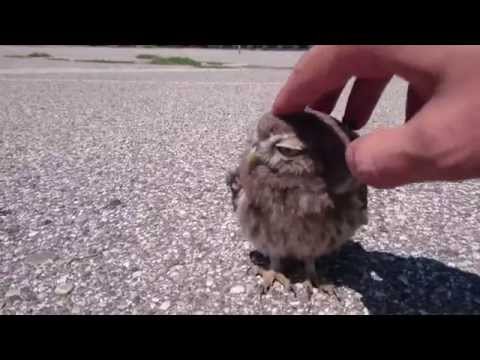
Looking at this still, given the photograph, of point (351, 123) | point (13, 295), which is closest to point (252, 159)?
point (351, 123)

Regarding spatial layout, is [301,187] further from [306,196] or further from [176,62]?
[176,62]

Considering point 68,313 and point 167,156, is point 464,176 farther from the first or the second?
point 167,156

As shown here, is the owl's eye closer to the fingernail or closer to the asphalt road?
the fingernail

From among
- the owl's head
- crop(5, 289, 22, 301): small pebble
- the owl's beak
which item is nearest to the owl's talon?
the owl's head

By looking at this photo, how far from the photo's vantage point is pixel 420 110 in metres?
2.35

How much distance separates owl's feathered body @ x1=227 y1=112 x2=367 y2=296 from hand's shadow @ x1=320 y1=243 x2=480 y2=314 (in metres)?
0.44

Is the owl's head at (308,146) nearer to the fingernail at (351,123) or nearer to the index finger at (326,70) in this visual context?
the index finger at (326,70)

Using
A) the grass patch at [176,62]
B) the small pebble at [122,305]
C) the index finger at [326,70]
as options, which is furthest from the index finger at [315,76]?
the grass patch at [176,62]

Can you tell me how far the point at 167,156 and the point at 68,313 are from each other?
13.7 ft

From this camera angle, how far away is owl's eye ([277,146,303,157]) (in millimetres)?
3397

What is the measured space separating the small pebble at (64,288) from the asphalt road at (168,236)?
0.02m

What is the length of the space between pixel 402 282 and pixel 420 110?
1843mm

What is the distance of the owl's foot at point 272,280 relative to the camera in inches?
147

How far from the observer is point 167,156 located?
290 inches
